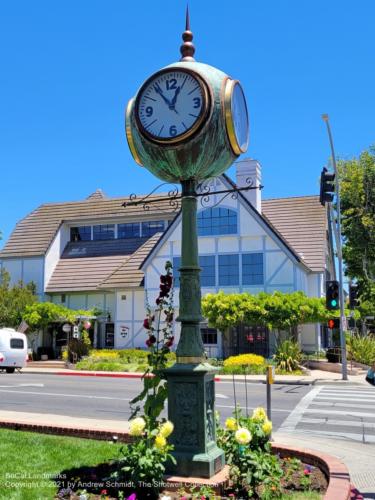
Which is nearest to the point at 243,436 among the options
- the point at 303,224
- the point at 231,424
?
the point at 231,424

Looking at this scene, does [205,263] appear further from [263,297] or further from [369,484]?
[369,484]

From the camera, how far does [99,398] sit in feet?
50.6

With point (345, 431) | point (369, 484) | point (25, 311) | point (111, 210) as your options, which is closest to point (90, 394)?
point (345, 431)

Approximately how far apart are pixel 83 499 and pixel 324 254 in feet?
95.6

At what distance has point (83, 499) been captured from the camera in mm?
4707

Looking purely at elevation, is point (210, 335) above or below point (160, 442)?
above

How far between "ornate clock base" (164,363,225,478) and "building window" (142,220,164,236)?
32.4 metres

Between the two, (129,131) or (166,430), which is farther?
(129,131)

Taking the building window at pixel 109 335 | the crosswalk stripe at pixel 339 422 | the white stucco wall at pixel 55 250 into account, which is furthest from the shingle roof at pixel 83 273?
the crosswalk stripe at pixel 339 422

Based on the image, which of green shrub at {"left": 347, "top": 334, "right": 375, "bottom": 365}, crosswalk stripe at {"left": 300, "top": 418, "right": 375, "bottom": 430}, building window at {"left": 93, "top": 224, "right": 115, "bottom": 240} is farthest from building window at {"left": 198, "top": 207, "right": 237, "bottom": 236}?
crosswalk stripe at {"left": 300, "top": 418, "right": 375, "bottom": 430}

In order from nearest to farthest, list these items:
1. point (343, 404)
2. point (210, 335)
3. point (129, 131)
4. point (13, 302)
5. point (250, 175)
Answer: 1. point (129, 131)
2. point (343, 404)
3. point (210, 335)
4. point (250, 175)
5. point (13, 302)

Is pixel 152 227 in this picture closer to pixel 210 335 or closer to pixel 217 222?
pixel 217 222

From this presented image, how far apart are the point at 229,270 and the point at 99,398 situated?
1668 cm

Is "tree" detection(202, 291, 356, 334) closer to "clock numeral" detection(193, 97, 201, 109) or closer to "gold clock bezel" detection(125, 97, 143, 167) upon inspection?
"gold clock bezel" detection(125, 97, 143, 167)
